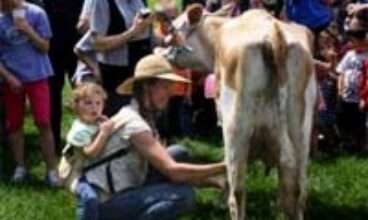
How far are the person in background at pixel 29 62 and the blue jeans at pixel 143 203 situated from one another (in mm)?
2495

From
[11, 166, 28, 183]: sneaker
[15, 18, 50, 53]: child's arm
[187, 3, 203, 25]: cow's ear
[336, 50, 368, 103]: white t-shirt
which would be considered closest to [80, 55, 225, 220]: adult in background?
[187, 3, 203, 25]: cow's ear

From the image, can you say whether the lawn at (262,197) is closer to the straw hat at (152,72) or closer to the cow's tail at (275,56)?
the cow's tail at (275,56)

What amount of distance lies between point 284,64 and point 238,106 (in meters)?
0.39

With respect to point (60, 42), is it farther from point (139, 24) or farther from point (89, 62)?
point (139, 24)

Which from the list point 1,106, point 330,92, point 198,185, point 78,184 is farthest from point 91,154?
point 330,92

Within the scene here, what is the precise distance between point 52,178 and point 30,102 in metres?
0.65

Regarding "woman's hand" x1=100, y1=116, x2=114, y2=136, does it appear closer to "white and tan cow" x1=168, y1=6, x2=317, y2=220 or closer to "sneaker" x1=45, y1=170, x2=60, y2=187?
"white and tan cow" x1=168, y1=6, x2=317, y2=220

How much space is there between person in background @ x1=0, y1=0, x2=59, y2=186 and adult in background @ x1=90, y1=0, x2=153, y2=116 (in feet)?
2.68

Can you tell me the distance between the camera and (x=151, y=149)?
645cm

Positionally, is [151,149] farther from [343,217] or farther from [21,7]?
[21,7]

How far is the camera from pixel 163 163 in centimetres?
645

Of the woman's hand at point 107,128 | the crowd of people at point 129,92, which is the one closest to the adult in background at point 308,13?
the crowd of people at point 129,92

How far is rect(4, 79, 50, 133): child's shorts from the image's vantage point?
29.8 feet

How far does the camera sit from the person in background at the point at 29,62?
29.4 feet
